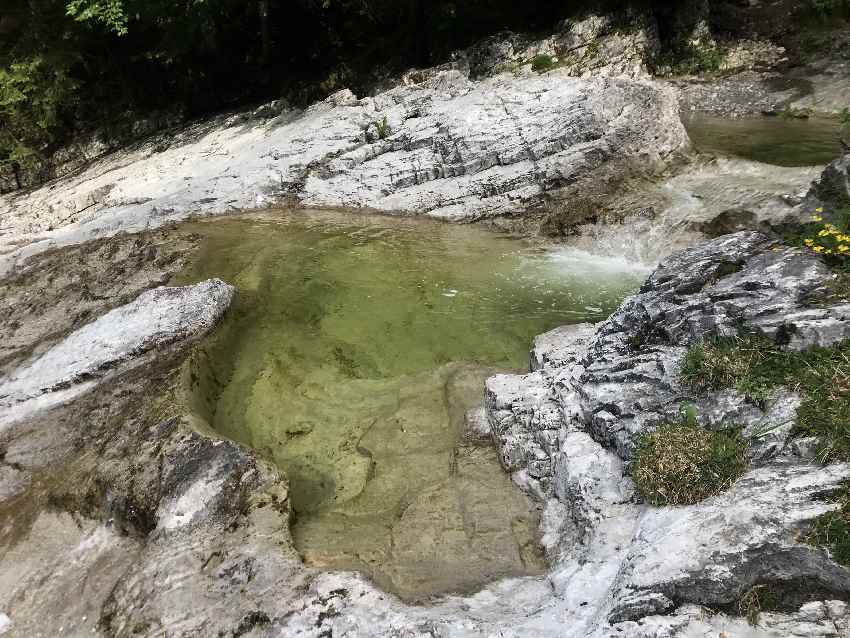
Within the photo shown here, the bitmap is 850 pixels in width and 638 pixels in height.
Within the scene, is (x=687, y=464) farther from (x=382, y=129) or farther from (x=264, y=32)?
(x=264, y=32)

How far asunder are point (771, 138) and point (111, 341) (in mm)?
16112

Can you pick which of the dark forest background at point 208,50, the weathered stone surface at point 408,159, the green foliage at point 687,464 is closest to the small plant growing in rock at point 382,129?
the weathered stone surface at point 408,159

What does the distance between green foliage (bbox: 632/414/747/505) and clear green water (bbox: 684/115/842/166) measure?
35.5 ft

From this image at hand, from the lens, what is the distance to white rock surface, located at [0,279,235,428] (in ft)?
28.2

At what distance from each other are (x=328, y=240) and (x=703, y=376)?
9557 mm

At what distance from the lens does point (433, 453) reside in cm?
714

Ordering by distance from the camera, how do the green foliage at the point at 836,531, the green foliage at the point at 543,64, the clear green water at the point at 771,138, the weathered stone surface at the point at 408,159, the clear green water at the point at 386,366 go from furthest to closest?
the green foliage at the point at 543,64, the weathered stone surface at the point at 408,159, the clear green water at the point at 771,138, the clear green water at the point at 386,366, the green foliage at the point at 836,531

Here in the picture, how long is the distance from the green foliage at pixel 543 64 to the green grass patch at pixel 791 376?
52.2 feet

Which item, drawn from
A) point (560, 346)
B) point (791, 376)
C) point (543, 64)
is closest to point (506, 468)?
point (560, 346)

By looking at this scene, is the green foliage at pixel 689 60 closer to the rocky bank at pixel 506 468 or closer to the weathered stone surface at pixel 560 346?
the rocky bank at pixel 506 468

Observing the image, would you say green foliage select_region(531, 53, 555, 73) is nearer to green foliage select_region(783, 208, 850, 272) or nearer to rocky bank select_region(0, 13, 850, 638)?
rocky bank select_region(0, 13, 850, 638)

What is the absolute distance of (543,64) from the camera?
63.5 feet

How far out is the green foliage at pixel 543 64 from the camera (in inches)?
760

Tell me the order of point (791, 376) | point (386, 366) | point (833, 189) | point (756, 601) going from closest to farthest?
point (756, 601), point (791, 376), point (833, 189), point (386, 366)
